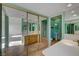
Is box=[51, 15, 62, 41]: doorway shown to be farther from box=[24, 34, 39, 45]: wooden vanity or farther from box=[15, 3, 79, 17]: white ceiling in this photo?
box=[24, 34, 39, 45]: wooden vanity

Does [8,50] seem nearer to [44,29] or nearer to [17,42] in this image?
[17,42]

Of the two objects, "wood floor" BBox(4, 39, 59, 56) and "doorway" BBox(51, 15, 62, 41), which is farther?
"doorway" BBox(51, 15, 62, 41)

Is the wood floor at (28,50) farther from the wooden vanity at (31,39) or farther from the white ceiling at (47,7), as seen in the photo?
the white ceiling at (47,7)

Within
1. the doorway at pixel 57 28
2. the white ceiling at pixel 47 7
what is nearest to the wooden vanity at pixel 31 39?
the doorway at pixel 57 28

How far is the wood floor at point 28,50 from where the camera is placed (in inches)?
93.6

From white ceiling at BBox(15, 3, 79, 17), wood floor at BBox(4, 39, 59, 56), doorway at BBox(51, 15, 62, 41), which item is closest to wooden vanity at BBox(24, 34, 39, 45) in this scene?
wood floor at BBox(4, 39, 59, 56)

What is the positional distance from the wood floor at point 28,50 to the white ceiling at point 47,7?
59cm

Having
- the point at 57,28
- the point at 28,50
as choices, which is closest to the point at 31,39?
the point at 28,50

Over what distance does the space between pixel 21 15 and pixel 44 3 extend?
0.51 metres

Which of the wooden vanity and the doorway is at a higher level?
the doorway

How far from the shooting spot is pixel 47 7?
243 cm

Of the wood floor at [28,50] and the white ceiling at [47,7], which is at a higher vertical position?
the white ceiling at [47,7]

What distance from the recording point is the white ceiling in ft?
7.88

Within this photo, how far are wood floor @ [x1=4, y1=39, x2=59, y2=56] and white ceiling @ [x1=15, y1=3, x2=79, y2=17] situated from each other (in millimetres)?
589
